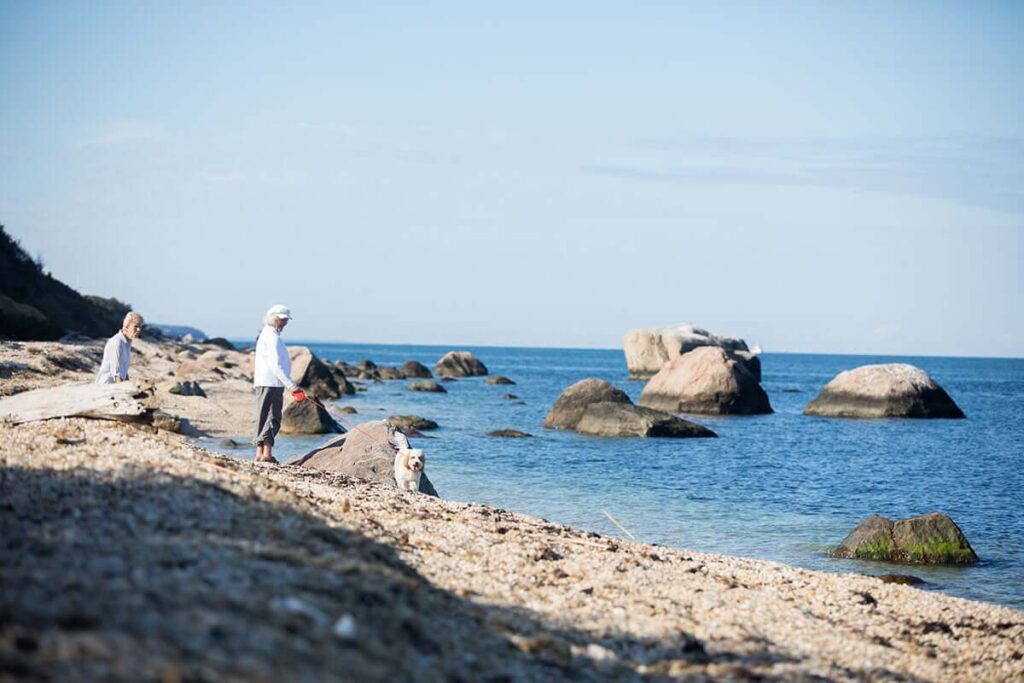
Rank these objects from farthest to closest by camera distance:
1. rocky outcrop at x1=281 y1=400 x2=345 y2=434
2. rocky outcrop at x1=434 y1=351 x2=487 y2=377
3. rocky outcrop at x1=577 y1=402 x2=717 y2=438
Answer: rocky outcrop at x1=434 y1=351 x2=487 y2=377 → rocky outcrop at x1=577 y1=402 x2=717 y2=438 → rocky outcrop at x1=281 y1=400 x2=345 y2=434

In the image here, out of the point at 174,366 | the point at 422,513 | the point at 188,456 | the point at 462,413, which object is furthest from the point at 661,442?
the point at 174,366

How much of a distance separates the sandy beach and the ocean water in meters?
3.03

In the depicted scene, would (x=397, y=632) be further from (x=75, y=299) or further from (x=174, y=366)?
(x=75, y=299)

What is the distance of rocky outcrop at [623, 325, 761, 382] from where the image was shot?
6769 centimetres

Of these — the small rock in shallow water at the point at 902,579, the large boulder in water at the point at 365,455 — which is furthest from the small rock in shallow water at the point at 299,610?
the large boulder in water at the point at 365,455

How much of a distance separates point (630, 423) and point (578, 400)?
3.41 metres

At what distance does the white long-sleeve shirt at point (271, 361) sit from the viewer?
13.8m

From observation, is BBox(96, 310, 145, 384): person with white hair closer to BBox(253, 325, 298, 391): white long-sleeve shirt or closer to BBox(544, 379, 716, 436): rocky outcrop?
BBox(253, 325, 298, 391): white long-sleeve shirt

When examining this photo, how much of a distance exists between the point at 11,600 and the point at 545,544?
6382 mm

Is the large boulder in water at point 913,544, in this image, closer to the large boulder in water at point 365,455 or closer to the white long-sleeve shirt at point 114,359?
the large boulder in water at point 365,455

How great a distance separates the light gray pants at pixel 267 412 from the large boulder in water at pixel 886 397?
109ft

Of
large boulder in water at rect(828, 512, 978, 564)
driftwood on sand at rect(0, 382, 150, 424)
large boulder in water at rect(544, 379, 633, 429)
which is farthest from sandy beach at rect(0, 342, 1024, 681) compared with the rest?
large boulder in water at rect(544, 379, 633, 429)

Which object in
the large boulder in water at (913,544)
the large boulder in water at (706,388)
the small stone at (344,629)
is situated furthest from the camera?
the large boulder in water at (706,388)

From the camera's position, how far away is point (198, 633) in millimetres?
4738
